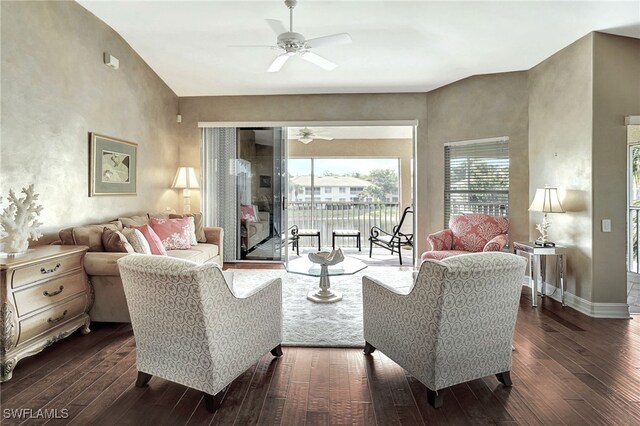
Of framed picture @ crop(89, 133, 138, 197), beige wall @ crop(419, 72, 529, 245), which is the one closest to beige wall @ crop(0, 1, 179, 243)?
framed picture @ crop(89, 133, 138, 197)

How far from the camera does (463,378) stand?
80.8 inches

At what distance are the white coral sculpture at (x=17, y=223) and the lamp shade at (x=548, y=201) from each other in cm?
477

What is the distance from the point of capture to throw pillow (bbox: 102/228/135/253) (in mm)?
3330

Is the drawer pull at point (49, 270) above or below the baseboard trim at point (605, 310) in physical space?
above

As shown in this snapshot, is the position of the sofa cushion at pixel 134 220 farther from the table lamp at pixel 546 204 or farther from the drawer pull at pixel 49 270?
the table lamp at pixel 546 204

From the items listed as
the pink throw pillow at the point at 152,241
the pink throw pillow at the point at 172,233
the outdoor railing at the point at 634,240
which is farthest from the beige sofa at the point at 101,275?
the outdoor railing at the point at 634,240

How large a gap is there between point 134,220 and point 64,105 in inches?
58.9

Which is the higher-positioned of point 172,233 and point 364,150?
point 364,150

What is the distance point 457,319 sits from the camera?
1.93 m

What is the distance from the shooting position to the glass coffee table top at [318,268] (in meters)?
3.55

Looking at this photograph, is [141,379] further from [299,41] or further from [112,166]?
[112,166]

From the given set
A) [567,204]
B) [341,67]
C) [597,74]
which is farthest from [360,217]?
[597,74]

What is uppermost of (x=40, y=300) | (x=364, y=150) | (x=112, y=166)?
(x=364, y=150)

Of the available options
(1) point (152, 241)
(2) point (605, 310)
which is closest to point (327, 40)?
(1) point (152, 241)
